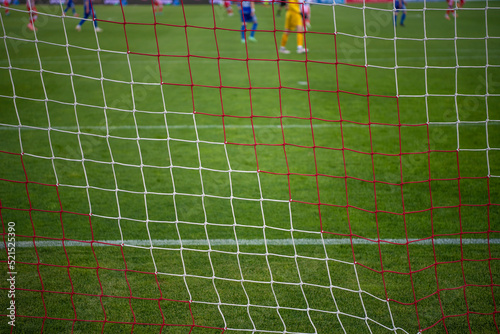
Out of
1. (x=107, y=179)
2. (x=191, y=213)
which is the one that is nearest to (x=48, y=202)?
(x=107, y=179)

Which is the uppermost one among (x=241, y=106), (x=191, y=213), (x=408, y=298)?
(x=241, y=106)

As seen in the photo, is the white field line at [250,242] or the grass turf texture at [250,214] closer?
the grass turf texture at [250,214]

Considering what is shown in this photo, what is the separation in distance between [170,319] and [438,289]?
5.84ft

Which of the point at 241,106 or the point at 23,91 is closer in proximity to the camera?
the point at 241,106

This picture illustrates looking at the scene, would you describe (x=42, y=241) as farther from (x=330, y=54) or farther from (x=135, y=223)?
(x=330, y=54)

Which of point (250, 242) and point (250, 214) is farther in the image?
point (250, 214)

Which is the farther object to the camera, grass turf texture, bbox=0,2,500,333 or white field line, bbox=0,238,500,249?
white field line, bbox=0,238,500,249

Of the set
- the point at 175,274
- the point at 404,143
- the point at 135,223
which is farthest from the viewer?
the point at 404,143

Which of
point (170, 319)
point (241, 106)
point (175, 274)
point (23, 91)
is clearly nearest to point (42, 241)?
point (175, 274)

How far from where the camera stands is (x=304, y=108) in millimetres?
7160

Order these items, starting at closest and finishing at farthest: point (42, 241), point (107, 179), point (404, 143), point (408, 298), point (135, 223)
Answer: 1. point (408, 298)
2. point (42, 241)
3. point (135, 223)
4. point (107, 179)
5. point (404, 143)

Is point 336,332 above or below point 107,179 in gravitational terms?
below

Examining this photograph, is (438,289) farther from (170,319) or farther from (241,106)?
(241,106)

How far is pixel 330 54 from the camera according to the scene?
456 inches
